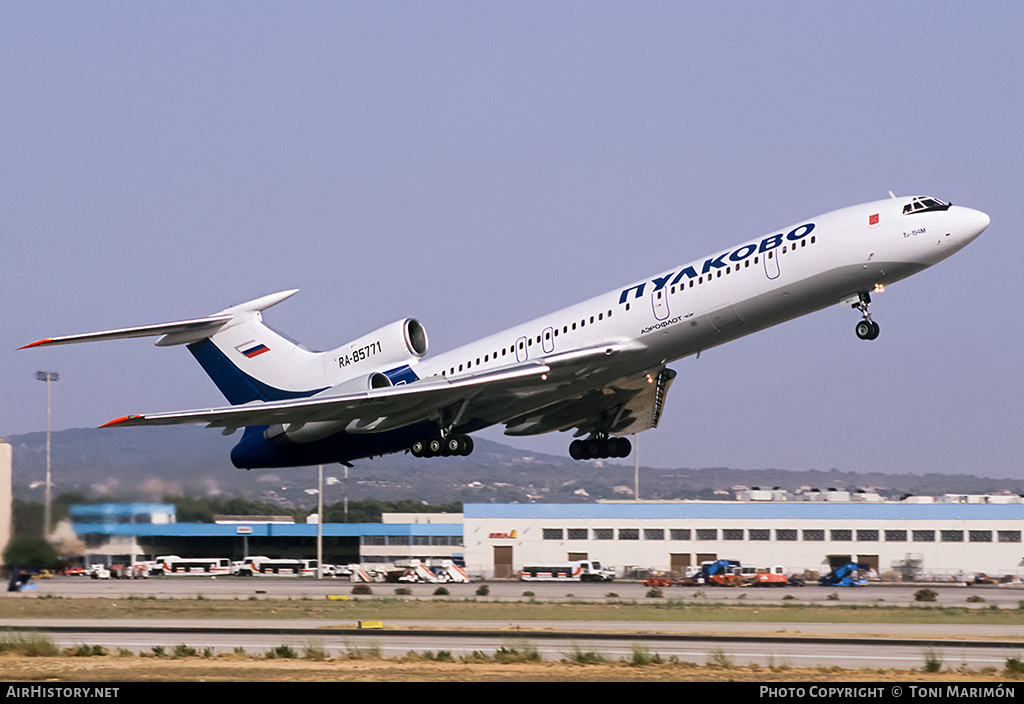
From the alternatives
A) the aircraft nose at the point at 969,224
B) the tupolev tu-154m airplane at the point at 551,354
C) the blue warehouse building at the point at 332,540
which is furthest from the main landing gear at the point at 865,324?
the blue warehouse building at the point at 332,540

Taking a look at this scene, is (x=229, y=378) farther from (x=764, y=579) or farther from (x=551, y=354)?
(x=764, y=579)

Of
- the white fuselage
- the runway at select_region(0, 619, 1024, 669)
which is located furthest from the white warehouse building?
the white fuselage

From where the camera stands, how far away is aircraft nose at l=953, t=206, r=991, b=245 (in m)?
24.4

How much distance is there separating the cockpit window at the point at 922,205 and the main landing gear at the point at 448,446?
1207 centimetres

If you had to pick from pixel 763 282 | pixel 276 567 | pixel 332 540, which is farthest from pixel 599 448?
pixel 332 540

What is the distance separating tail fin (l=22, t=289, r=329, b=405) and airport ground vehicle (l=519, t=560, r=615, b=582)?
105ft

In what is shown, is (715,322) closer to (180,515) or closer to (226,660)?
(226,660)

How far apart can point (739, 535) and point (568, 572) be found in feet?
32.5

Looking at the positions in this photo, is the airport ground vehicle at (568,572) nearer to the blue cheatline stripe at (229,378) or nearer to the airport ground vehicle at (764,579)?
the airport ground vehicle at (764,579)

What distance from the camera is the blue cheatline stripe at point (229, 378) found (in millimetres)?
33625

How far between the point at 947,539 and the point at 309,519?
37661 millimetres

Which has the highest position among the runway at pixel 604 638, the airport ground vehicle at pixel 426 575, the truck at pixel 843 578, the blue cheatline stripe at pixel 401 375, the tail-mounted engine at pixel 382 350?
the tail-mounted engine at pixel 382 350

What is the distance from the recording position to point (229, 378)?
3391 centimetres

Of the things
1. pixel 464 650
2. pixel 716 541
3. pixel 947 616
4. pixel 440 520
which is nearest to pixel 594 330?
pixel 464 650
